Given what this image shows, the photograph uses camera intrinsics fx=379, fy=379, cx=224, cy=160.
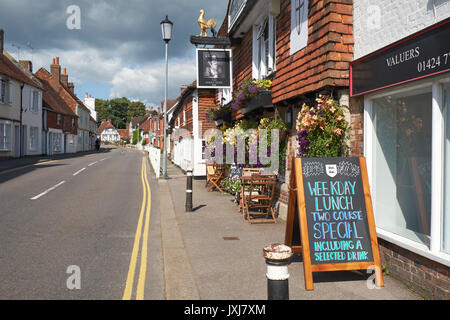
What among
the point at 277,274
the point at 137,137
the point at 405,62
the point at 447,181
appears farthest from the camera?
the point at 137,137

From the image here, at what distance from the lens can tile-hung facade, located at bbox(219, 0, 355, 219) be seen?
19.4ft

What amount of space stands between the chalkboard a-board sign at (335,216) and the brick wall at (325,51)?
1663 millimetres

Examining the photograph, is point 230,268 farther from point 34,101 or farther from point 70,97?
point 70,97

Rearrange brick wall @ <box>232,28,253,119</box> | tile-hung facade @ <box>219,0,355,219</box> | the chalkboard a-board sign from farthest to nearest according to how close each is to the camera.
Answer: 1. brick wall @ <box>232,28,253,119</box>
2. tile-hung facade @ <box>219,0,355,219</box>
3. the chalkboard a-board sign

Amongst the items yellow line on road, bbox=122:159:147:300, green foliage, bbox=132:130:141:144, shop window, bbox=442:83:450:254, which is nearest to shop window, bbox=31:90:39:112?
yellow line on road, bbox=122:159:147:300

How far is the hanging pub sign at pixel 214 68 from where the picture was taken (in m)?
12.1

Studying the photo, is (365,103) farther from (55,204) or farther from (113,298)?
(55,204)

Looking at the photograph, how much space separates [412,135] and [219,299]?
3.13 meters

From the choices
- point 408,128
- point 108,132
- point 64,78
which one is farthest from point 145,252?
point 108,132

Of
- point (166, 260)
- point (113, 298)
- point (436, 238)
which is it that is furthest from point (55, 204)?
point (436, 238)

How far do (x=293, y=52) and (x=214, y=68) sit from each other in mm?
5163

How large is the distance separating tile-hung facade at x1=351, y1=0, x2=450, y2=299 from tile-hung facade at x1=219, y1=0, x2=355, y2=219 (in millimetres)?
270

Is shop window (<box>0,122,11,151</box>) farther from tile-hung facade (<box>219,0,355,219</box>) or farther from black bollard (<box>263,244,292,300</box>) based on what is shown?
black bollard (<box>263,244,292,300</box>)

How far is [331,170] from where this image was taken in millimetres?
4863
